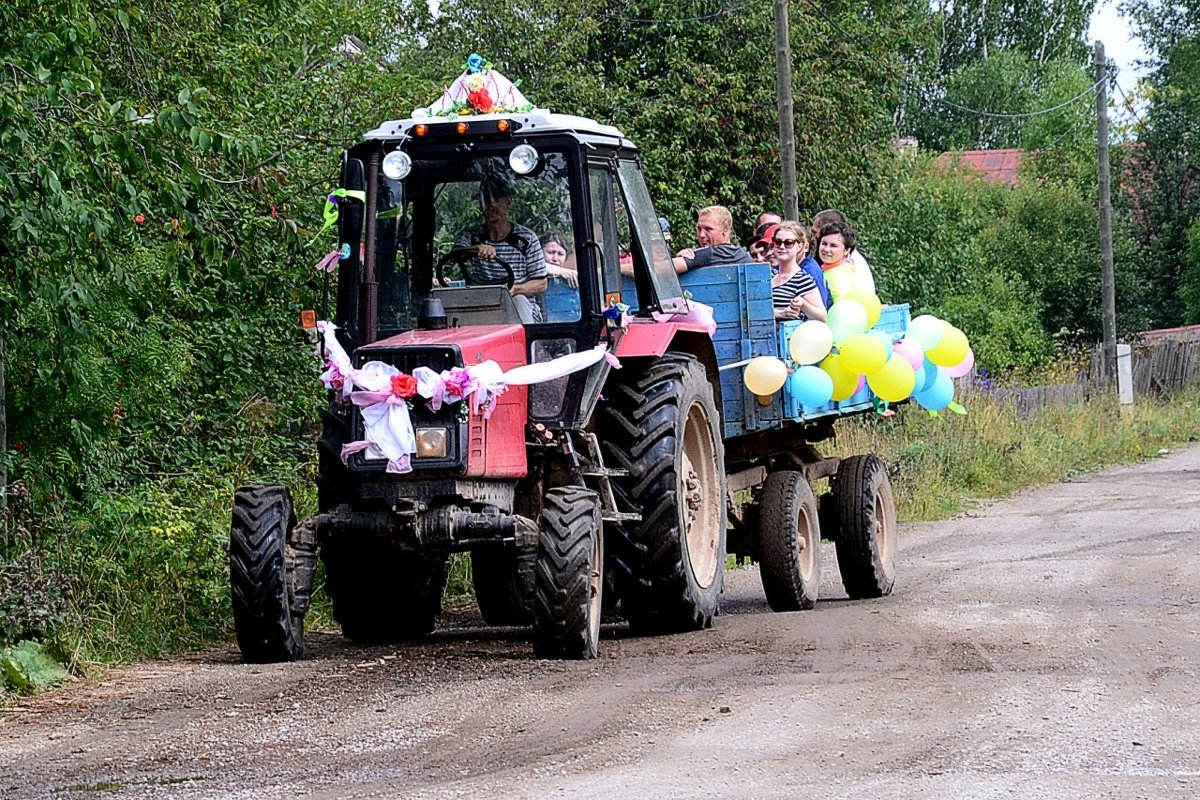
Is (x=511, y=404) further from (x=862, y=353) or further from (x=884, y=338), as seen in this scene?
(x=884, y=338)

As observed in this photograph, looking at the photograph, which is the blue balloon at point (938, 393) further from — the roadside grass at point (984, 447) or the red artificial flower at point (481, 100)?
the red artificial flower at point (481, 100)

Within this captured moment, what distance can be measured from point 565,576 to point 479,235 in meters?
1.96

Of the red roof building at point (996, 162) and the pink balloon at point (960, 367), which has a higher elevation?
the red roof building at point (996, 162)

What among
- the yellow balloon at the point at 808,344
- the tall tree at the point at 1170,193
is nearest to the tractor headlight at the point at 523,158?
the yellow balloon at the point at 808,344

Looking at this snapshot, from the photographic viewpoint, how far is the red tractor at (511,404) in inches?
328

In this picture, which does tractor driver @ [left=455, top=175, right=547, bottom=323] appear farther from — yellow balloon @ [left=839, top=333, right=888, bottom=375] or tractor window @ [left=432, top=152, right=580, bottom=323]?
yellow balloon @ [left=839, top=333, right=888, bottom=375]

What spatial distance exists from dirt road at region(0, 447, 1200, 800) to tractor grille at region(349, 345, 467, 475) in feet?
3.06

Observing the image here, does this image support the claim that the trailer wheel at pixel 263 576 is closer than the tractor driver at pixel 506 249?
Yes

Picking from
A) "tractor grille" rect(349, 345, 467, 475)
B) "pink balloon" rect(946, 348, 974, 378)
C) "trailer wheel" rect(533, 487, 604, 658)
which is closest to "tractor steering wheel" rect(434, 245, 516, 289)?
"tractor grille" rect(349, 345, 467, 475)

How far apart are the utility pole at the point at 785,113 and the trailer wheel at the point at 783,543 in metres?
8.84

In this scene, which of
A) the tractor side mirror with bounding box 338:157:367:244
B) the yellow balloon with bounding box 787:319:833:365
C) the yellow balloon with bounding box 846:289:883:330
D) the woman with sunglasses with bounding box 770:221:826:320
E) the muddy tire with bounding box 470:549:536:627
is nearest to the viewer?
the tractor side mirror with bounding box 338:157:367:244

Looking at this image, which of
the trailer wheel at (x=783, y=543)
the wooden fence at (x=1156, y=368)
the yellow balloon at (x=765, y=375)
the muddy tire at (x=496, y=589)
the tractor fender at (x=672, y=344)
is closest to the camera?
the tractor fender at (x=672, y=344)

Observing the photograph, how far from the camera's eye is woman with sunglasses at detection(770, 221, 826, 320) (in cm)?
1118

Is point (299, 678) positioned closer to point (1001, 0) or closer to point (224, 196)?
point (224, 196)
